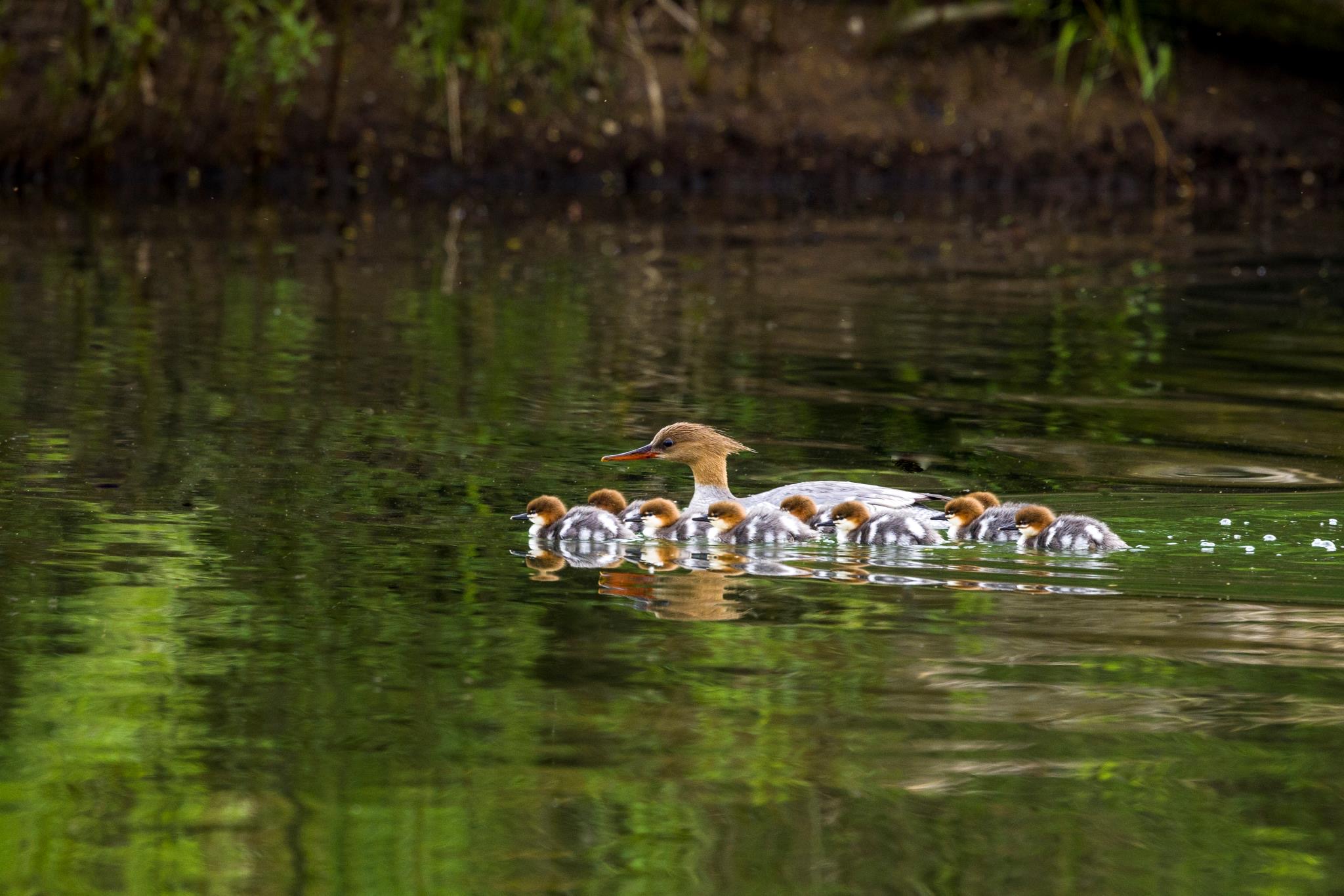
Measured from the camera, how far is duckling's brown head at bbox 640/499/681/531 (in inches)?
280

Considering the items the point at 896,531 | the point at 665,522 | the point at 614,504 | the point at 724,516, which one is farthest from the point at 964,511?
the point at 614,504

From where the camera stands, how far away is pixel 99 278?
14602 mm

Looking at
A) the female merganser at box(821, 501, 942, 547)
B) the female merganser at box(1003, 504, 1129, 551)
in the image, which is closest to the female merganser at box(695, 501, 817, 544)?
the female merganser at box(821, 501, 942, 547)

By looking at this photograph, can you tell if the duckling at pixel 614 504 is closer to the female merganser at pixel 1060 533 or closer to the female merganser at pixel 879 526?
the female merganser at pixel 879 526

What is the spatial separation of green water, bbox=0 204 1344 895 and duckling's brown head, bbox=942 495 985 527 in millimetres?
284

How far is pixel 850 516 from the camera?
6.99m

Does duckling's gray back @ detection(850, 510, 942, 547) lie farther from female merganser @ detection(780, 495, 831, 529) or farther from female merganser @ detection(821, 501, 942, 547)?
female merganser @ detection(780, 495, 831, 529)

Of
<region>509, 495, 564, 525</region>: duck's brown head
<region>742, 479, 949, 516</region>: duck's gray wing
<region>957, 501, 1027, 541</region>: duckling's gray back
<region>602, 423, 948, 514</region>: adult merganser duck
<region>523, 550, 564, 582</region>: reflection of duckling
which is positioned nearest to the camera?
<region>523, 550, 564, 582</region>: reflection of duckling

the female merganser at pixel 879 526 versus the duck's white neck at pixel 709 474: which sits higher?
the duck's white neck at pixel 709 474

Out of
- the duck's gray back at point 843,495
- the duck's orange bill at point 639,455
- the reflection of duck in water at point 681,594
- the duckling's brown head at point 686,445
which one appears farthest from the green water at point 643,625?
the duck's gray back at point 843,495

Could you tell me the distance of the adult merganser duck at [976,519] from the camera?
6.83m

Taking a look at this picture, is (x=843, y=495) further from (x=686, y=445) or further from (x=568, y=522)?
(x=568, y=522)

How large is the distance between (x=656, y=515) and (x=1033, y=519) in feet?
4.15

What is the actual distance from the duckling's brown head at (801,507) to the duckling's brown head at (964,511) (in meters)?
0.45
